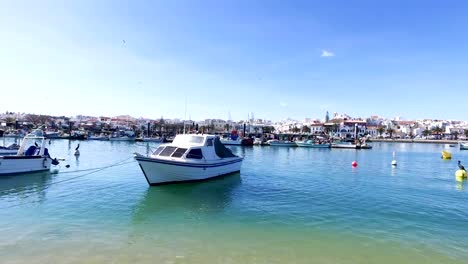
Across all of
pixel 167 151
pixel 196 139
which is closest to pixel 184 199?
pixel 167 151

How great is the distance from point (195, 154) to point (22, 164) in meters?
14.4

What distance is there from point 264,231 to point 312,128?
17855cm

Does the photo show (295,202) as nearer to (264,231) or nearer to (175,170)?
(264,231)

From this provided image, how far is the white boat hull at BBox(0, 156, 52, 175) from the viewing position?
993 inches

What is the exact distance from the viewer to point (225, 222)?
14766 millimetres

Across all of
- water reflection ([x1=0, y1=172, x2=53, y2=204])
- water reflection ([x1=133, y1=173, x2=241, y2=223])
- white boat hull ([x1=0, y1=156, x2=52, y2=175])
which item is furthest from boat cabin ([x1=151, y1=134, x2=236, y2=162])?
white boat hull ([x1=0, y1=156, x2=52, y2=175])

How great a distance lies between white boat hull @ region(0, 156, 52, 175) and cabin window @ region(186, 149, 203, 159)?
14023mm

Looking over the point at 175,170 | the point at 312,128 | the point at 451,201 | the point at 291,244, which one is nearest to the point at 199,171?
the point at 175,170

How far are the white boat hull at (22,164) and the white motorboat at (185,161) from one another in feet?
37.4

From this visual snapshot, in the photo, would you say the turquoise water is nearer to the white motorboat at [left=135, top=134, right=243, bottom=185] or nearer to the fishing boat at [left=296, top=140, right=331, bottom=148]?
the white motorboat at [left=135, top=134, right=243, bottom=185]

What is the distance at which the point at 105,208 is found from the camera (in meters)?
16.5

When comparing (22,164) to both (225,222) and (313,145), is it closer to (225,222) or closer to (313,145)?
(225,222)

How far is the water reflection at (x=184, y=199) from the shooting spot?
16.4 meters

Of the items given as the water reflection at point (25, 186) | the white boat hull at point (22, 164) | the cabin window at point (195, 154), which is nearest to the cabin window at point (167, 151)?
the cabin window at point (195, 154)
